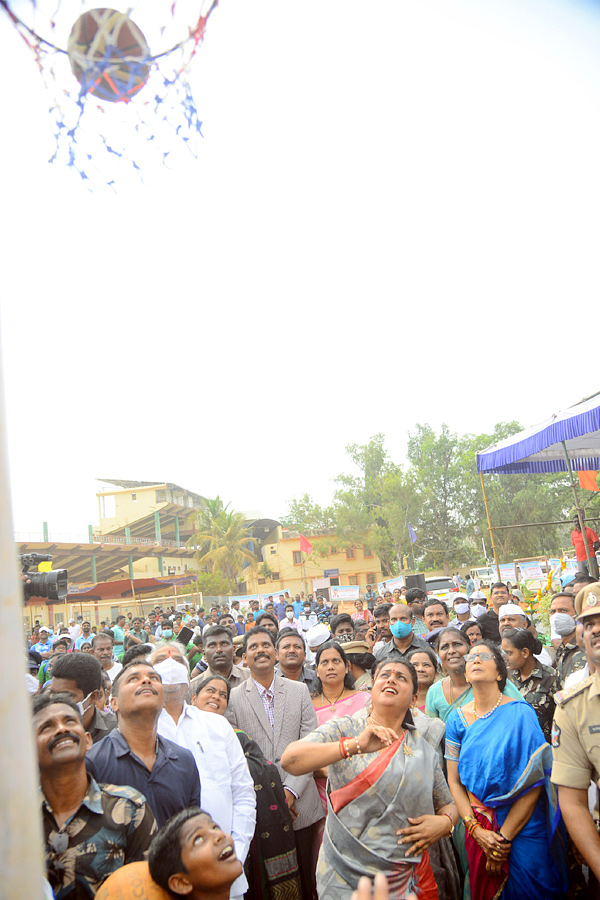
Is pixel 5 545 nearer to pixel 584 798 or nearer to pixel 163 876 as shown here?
pixel 163 876

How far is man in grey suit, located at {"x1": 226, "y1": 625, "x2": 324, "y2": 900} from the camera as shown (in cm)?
373

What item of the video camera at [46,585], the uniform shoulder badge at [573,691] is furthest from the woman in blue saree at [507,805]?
the video camera at [46,585]

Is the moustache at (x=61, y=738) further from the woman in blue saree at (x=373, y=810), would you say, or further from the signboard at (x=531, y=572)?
the signboard at (x=531, y=572)

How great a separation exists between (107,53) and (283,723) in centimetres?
379

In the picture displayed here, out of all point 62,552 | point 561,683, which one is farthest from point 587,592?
point 62,552

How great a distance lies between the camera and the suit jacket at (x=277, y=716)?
13.3 feet

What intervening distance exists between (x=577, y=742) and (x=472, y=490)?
1719 inches

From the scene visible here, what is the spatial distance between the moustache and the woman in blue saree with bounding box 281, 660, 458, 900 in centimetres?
84

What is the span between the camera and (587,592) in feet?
10.6

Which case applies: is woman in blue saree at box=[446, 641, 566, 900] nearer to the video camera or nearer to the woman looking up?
the woman looking up

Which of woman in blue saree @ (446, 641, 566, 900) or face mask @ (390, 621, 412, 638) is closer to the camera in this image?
woman in blue saree @ (446, 641, 566, 900)

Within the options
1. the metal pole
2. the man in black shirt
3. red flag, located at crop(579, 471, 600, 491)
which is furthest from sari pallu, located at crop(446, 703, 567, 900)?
red flag, located at crop(579, 471, 600, 491)

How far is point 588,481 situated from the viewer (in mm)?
14125

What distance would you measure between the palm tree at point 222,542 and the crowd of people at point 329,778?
36.4 metres
